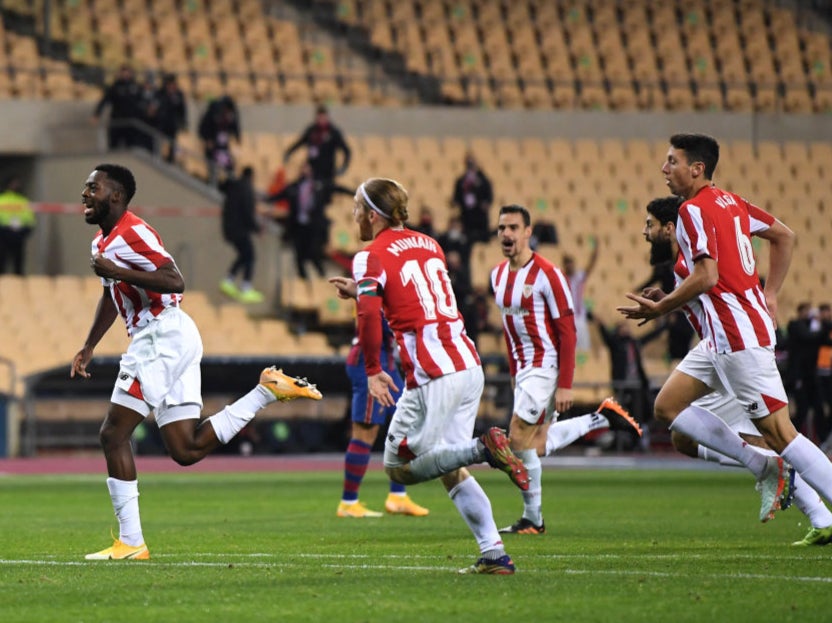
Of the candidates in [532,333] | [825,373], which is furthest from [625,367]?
[532,333]

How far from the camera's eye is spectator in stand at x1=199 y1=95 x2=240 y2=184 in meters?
27.0

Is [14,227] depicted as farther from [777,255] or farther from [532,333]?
[777,255]

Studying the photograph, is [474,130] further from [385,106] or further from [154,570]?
[154,570]

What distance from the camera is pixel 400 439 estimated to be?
8305 millimetres

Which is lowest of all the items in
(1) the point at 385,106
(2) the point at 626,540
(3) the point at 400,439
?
(2) the point at 626,540

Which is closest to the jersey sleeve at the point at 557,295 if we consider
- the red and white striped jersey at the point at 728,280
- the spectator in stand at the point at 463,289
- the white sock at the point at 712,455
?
the white sock at the point at 712,455

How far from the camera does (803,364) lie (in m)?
21.5

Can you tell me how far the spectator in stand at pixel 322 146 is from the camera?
26141 millimetres

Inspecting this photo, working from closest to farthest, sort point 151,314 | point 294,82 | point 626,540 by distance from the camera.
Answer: point 151,314, point 626,540, point 294,82

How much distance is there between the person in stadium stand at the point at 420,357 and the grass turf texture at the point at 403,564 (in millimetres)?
438

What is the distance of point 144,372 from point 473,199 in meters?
17.2

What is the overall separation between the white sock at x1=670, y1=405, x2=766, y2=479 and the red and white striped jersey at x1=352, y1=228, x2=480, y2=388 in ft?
6.68

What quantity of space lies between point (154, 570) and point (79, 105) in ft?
67.9

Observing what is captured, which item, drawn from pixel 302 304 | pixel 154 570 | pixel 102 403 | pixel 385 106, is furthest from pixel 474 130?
pixel 154 570
